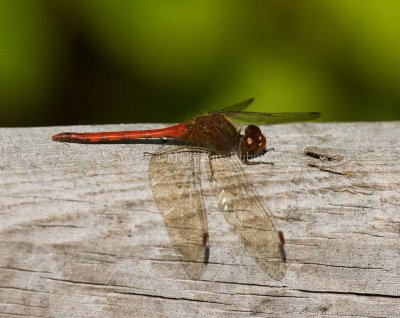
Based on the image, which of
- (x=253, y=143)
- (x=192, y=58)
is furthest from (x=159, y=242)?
(x=192, y=58)

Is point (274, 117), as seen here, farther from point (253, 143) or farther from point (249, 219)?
point (249, 219)

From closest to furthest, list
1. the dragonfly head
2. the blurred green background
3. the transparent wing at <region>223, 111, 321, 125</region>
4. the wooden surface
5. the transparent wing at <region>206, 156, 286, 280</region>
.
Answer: the wooden surface < the transparent wing at <region>206, 156, 286, 280</region> < the dragonfly head < the transparent wing at <region>223, 111, 321, 125</region> < the blurred green background

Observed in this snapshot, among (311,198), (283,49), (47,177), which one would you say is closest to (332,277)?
(311,198)

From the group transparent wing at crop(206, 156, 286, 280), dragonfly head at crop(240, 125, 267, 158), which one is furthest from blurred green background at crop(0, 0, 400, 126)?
transparent wing at crop(206, 156, 286, 280)

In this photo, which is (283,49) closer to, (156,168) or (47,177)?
(156,168)

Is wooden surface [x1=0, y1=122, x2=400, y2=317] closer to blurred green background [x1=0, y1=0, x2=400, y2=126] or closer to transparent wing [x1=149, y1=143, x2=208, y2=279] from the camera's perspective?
transparent wing [x1=149, y1=143, x2=208, y2=279]

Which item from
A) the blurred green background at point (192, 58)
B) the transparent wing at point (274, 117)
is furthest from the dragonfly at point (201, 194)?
the blurred green background at point (192, 58)

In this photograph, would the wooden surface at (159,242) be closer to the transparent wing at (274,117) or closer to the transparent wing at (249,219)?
the transparent wing at (249,219)
